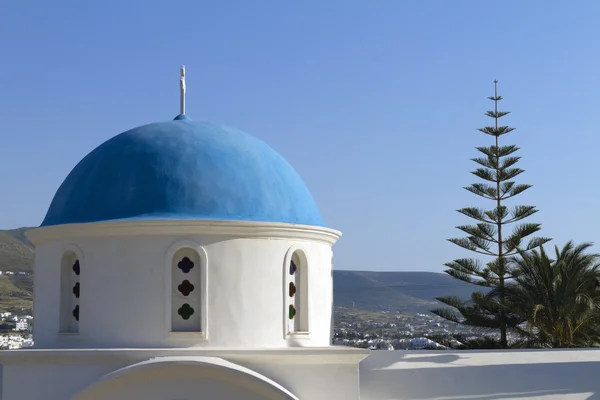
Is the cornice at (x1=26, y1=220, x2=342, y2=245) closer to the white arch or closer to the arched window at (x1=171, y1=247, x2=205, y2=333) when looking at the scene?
the arched window at (x1=171, y1=247, x2=205, y2=333)

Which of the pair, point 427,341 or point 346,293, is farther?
point 346,293

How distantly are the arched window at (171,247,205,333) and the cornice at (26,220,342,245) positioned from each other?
1.06ft

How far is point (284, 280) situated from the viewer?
11688mm

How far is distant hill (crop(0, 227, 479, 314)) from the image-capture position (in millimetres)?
69062

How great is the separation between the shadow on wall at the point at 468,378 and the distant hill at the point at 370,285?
51.4 meters

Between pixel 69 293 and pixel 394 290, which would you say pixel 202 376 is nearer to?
pixel 69 293

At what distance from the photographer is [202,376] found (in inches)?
419

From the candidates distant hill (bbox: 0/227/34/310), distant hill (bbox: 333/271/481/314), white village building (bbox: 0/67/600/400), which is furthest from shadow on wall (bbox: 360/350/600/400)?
distant hill (bbox: 333/271/481/314)

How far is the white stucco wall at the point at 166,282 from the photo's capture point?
11.2 m

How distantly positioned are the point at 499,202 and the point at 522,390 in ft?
46.0

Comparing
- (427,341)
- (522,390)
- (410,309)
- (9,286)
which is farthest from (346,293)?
(522,390)

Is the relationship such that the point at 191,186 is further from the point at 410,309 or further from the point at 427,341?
the point at 410,309

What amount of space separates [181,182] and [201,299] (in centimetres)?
151

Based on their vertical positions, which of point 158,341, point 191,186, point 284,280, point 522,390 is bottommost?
point 522,390
